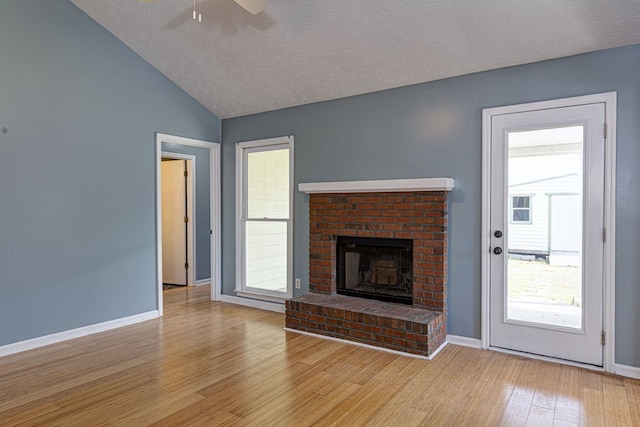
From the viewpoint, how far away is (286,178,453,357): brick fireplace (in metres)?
3.48

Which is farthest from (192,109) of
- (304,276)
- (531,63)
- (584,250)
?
(584,250)

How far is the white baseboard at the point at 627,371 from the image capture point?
293 cm

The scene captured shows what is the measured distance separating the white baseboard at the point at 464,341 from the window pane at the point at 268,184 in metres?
2.32

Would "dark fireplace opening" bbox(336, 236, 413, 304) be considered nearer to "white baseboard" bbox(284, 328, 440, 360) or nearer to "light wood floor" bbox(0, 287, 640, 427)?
"white baseboard" bbox(284, 328, 440, 360)

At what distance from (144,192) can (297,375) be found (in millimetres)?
2743

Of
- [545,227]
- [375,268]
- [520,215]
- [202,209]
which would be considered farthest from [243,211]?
[545,227]

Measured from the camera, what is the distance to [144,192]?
4.45 meters

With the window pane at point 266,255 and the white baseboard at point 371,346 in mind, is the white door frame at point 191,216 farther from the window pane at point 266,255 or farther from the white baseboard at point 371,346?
the white baseboard at point 371,346

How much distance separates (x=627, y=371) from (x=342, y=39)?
11.4 ft

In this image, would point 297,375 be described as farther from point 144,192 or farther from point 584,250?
point 144,192

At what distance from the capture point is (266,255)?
16.6ft

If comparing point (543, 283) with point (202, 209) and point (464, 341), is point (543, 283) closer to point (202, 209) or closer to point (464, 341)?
point (464, 341)

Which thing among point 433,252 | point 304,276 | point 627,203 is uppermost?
point 627,203

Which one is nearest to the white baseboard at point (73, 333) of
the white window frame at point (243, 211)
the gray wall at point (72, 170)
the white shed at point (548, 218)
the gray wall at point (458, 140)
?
the gray wall at point (72, 170)
